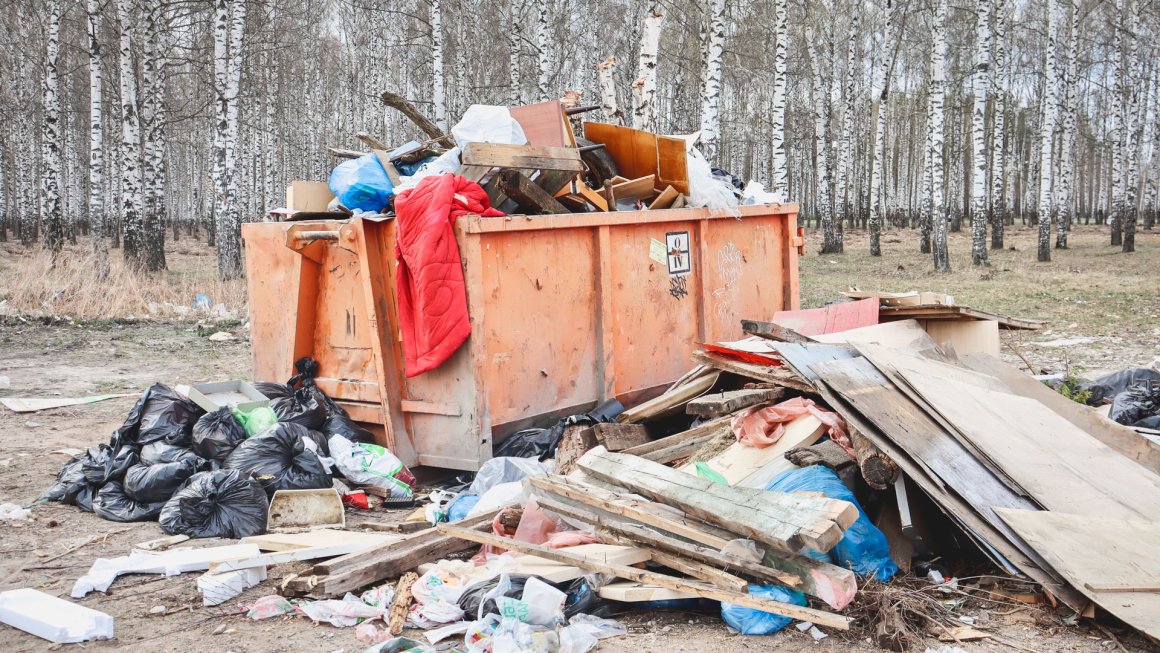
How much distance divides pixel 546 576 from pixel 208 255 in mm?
24183

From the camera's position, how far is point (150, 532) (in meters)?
4.42

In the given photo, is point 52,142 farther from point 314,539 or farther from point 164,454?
point 314,539

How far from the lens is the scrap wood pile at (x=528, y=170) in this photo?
5.32m

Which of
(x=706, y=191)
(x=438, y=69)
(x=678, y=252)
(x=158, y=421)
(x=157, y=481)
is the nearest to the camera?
(x=157, y=481)

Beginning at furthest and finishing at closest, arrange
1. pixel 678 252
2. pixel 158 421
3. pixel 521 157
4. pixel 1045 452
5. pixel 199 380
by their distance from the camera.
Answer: pixel 199 380 < pixel 678 252 < pixel 521 157 < pixel 158 421 < pixel 1045 452

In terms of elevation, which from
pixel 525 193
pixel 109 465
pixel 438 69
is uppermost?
pixel 438 69

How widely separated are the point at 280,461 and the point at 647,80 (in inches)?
303

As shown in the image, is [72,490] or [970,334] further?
[970,334]

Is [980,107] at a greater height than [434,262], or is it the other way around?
[980,107]

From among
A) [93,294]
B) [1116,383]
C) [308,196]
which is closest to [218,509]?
[308,196]

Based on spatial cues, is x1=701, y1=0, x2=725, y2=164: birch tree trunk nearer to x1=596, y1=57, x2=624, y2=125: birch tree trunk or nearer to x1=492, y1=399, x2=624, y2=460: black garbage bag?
x1=596, y1=57, x2=624, y2=125: birch tree trunk

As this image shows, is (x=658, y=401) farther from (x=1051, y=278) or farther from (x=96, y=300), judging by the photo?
(x=1051, y=278)

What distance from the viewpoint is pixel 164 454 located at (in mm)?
4809

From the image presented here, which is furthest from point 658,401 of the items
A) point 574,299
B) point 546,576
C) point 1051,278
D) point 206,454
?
point 1051,278
